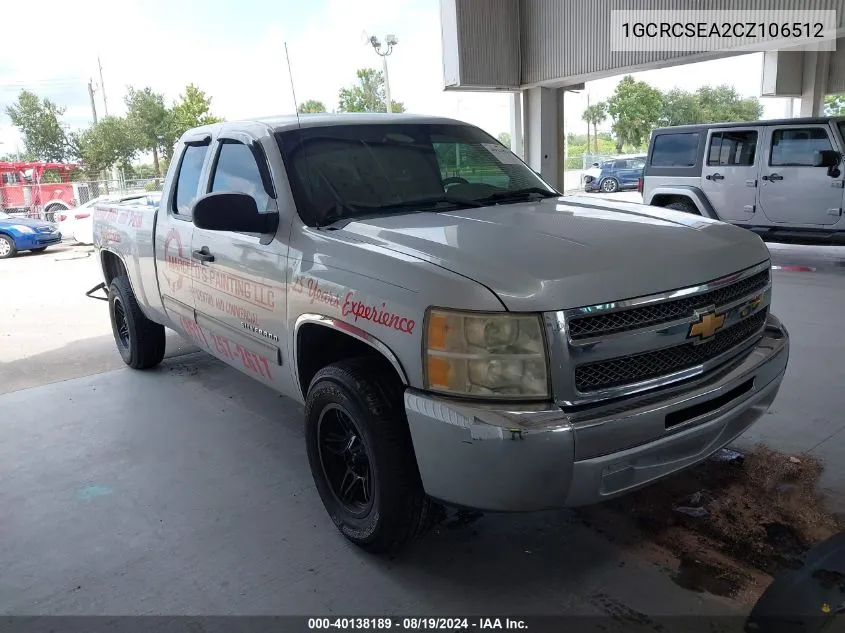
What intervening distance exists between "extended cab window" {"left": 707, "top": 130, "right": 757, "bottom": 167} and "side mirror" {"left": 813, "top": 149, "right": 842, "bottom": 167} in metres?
0.87

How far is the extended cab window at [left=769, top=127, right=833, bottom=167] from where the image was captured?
29.8 ft

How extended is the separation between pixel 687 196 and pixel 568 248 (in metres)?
8.89

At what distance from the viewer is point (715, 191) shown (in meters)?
10.1

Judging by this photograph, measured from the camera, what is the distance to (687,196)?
10.4m

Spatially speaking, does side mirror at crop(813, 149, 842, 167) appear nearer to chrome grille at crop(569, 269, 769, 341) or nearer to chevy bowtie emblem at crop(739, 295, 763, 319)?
chevy bowtie emblem at crop(739, 295, 763, 319)

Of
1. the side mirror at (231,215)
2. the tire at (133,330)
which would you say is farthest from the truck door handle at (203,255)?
the tire at (133,330)

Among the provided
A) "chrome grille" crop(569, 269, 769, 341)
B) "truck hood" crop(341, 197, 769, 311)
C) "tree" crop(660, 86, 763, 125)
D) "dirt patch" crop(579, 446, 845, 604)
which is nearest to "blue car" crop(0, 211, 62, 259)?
"truck hood" crop(341, 197, 769, 311)

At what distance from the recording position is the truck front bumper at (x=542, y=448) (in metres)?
2.11

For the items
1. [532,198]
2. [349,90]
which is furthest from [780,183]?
[349,90]

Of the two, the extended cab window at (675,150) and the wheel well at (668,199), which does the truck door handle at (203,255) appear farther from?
the extended cab window at (675,150)

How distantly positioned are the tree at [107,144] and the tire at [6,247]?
57.9ft

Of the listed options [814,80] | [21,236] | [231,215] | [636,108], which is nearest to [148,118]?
[21,236]

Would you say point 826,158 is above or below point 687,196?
above

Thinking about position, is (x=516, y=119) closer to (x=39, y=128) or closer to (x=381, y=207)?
(x=381, y=207)
